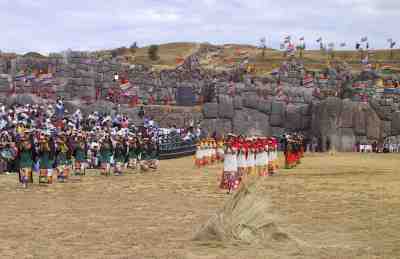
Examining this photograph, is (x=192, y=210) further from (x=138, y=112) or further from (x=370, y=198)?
Answer: (x=138, y=112)

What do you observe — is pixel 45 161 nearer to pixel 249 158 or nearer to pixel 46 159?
pixel 46 159

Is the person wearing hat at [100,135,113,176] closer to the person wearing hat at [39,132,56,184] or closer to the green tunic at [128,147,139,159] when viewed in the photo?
the green tunic at [128,147,139,159]

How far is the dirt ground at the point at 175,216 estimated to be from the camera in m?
13.2

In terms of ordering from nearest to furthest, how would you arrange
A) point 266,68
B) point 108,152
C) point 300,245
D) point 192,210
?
point 300,245, point 192,210, point 108,152, point 266,68

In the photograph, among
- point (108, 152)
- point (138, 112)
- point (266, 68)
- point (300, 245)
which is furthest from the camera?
point (266, 68)

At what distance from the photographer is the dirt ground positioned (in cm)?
1320

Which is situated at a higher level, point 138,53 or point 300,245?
point 138,53

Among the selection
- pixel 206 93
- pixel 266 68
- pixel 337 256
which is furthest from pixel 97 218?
pixel 266 68

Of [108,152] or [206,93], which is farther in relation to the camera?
[206,93]

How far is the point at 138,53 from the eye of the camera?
144 m

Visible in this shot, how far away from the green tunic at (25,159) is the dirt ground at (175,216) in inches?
30.0

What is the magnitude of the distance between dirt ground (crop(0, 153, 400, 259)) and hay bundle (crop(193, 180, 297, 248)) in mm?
334

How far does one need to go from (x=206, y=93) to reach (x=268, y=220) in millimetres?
60799

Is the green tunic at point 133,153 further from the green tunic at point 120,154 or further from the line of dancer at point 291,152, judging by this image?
the line of dancer at point 291,152
